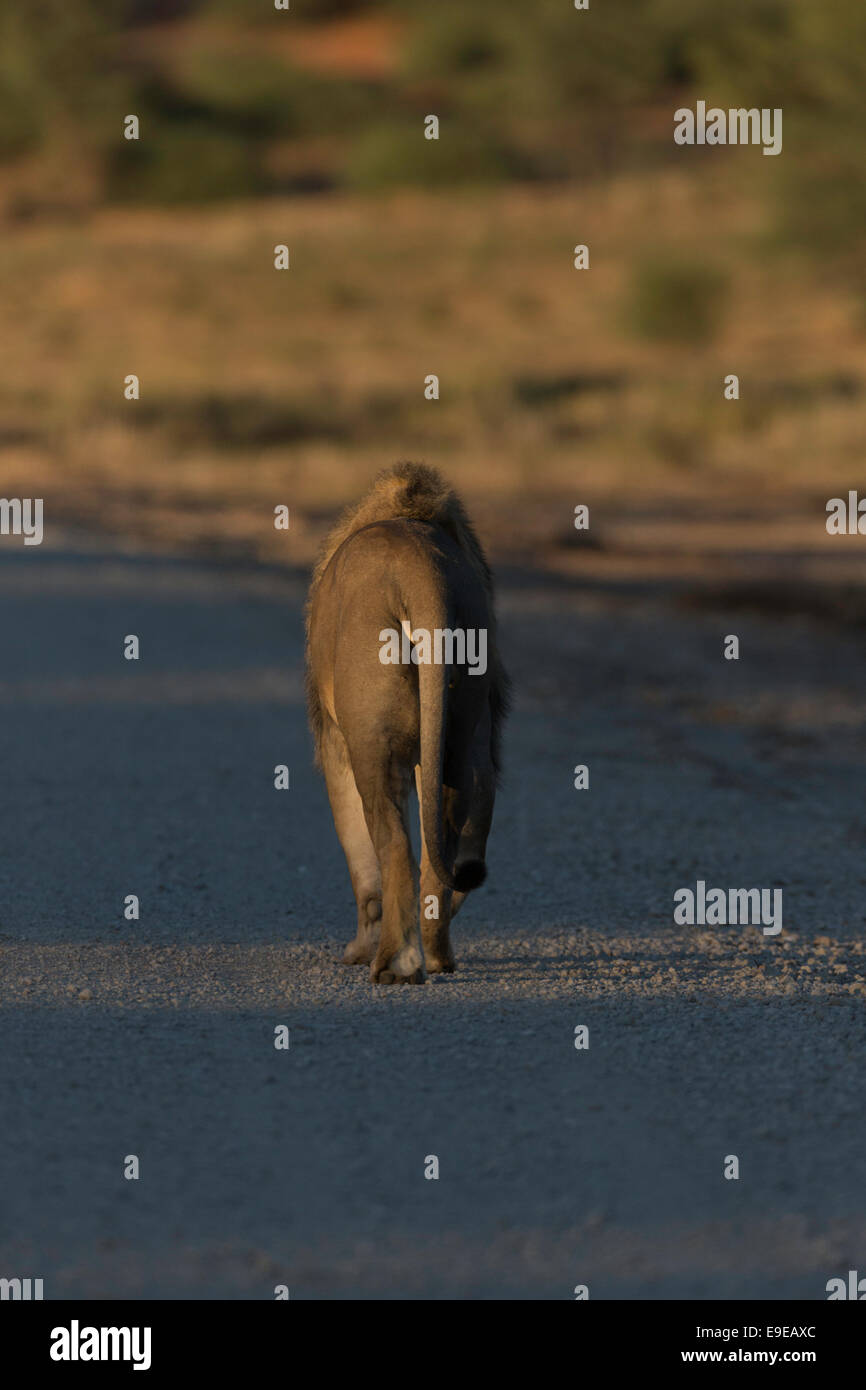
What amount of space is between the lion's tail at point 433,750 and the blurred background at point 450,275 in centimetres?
1143

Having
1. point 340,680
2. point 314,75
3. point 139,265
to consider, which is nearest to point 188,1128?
point 340,680

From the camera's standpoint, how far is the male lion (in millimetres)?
5234

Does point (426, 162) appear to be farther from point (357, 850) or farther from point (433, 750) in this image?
point (433, 750)

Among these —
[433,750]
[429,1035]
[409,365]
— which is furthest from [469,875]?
[409,365]

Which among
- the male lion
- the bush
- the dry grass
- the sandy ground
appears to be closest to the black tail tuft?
the male lion

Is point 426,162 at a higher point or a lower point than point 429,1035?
higher

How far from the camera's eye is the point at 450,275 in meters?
43.4

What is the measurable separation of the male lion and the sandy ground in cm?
24

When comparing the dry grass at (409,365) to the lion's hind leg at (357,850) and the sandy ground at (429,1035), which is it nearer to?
the sandy ground at (429,1035)

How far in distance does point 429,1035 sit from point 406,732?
35.4 inches

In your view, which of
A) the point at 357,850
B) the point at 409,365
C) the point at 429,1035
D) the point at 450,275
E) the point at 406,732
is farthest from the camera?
the point at 450,275

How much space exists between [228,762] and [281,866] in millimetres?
1998

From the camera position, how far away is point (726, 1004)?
5465mm

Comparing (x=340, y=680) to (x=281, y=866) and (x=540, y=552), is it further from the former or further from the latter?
(x=540, y=552)
